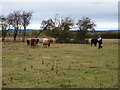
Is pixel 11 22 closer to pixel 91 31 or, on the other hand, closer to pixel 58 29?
pixel 58 29

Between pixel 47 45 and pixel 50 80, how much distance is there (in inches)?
1106

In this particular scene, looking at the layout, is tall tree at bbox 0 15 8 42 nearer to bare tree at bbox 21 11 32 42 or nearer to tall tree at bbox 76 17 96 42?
bare tree at bbox 21 11 32 42

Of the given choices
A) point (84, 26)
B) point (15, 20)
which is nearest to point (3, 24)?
point (15, 20)

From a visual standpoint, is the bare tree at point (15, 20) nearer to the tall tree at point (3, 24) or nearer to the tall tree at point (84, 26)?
the tall tree at point (3, 24)

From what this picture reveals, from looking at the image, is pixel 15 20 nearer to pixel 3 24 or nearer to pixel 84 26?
pixel 3 24

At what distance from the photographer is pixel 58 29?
59938 millimetres

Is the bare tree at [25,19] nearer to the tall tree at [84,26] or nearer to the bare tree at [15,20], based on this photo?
the bare tree at [15,20]

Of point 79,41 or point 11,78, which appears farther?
point 79,41

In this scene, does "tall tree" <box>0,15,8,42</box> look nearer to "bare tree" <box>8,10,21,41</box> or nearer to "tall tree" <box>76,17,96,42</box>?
"bare tree" <box>8,10,21,41</box>

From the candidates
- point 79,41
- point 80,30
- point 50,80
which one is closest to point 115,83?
point 50,80

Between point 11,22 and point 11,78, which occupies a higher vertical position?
point 11,22

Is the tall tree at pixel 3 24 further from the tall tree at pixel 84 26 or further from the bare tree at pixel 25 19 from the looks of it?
the tall tree at pixel 84 26

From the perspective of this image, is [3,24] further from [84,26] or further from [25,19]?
[84,26]

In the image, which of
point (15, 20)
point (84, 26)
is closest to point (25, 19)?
point (15, 20)
